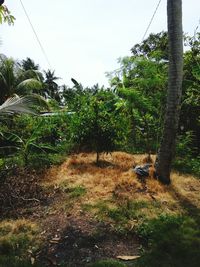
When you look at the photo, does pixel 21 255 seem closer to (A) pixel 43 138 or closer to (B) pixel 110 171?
(B) pixel 110 171

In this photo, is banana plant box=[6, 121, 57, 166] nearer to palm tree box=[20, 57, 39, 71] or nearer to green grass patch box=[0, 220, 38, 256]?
green grass patch box=[0, 220, 38, 256]

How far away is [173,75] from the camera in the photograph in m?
5.93

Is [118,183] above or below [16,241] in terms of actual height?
above

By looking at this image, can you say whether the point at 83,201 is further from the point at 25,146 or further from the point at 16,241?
the point at 25,146

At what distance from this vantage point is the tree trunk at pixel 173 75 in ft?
19.1

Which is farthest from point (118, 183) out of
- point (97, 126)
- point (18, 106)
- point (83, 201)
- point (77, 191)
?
point (18, 106)

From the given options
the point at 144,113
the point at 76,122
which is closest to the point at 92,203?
the point at 76,122

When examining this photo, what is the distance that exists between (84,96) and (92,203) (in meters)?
3.64

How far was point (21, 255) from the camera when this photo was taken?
13.1ft

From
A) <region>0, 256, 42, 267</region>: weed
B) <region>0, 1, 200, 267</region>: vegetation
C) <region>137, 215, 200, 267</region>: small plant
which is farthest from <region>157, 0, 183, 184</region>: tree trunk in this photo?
<region>0, 256, 42, 267</region>: weed

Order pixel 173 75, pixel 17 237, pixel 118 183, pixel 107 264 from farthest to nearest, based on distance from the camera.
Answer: pixel 118 183 < pixel 173 75 < pixel 17 237 < pixel 107 264

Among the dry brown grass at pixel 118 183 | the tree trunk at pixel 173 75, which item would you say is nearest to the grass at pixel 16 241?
the dry brown grass at pixel 118 183

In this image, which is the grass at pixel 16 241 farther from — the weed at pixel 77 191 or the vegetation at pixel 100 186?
the weed at pixel 77 191

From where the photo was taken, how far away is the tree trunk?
584cm
